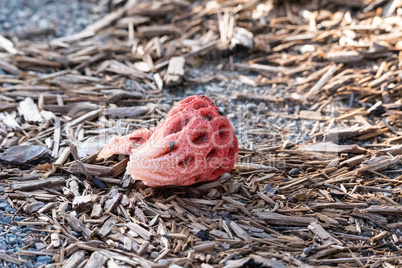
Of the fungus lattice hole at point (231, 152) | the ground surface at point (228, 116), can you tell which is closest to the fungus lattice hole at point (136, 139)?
the ground surface at point (228, 116)

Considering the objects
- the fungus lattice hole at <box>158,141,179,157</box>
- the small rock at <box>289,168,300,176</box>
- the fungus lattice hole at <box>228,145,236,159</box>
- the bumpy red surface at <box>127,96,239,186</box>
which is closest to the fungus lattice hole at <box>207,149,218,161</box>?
the bumpy red surface at <box>127,96,239,186</box>

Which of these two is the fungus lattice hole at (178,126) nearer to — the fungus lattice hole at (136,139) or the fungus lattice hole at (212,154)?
Result: the fungus lattice hole at (212,154)

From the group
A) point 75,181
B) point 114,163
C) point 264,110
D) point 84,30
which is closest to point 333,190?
point 264,110

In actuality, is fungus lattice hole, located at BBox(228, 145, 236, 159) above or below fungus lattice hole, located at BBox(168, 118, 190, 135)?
below

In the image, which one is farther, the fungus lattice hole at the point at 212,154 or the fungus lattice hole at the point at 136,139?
the fungus lattice hole at the point at 136,139

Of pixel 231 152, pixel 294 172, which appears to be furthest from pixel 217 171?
pixel 294 172

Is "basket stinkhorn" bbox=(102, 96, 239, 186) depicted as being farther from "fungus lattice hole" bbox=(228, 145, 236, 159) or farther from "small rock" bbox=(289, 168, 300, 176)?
"small rock" bbox=(289, 168, 300, 176)
